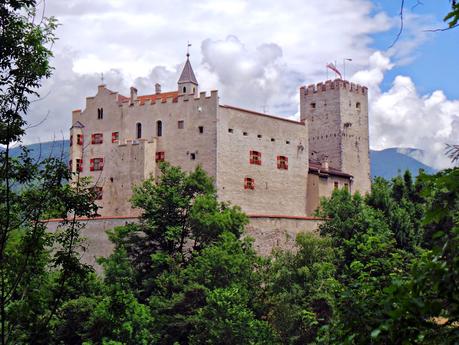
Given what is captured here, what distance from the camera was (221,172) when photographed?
51031 millimetres

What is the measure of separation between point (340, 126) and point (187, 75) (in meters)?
13.4

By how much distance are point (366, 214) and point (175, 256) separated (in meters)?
12.6

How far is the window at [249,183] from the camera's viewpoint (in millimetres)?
52269

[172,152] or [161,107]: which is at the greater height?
[161,107]

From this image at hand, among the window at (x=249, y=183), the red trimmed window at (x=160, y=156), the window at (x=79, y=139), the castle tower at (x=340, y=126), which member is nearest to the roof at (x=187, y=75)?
the red trimmed window at (x=160, y=156)

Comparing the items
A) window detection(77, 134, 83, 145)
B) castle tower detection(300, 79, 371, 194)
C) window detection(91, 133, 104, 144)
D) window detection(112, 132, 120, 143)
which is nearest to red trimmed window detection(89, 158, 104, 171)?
window detection(91, 133, 104, 144)

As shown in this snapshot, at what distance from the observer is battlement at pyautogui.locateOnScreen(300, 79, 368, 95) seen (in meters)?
60.8

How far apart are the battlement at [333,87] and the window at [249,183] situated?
524 inches

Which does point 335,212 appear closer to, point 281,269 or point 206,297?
point 281,269

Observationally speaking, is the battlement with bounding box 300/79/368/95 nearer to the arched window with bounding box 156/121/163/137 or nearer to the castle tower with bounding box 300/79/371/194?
the castle tower with bounding box 300/79/371/194

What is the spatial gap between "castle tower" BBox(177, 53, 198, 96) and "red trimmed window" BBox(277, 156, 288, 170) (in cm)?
898

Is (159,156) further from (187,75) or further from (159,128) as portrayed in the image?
(187,75)

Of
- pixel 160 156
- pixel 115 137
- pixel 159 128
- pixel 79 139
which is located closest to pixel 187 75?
pixel 159 128

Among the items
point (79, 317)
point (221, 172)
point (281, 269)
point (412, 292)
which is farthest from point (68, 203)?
point (221, 172)
